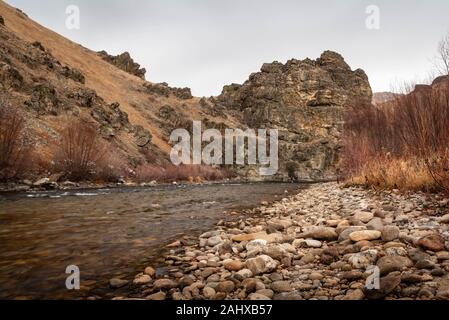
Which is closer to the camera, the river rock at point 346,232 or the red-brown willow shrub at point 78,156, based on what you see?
the river rock at point 346,232

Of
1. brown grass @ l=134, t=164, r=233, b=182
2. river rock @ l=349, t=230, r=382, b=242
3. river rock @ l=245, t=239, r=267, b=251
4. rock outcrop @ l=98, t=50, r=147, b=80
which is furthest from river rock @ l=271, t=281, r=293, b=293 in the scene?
rock outcrop @ l=98, t=50, r=147, b=80

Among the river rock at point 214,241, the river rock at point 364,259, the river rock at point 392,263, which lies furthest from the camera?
the river rock at point 214,241

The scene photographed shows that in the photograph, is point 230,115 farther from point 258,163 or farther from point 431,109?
point 431,109

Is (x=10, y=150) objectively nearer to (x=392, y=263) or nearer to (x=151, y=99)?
(x=392, y=263)

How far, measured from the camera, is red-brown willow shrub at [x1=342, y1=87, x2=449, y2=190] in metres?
6.97

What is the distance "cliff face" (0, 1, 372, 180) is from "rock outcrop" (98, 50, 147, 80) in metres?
0.26

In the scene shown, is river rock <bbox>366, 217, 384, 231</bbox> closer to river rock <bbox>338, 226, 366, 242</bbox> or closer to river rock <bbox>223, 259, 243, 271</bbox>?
river rock <bbox>338, 226, 366, 242</bbox>

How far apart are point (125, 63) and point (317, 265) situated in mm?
89379

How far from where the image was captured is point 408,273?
3.19 m

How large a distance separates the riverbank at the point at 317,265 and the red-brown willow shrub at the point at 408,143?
159cm

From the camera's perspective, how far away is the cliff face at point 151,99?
32094 millimetres

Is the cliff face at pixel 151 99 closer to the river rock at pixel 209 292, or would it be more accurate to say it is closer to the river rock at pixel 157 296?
the river rock at pixel 157 296

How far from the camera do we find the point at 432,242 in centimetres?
382

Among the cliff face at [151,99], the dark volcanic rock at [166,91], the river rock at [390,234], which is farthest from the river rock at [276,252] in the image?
the dark volcanic rock at [166,91]
